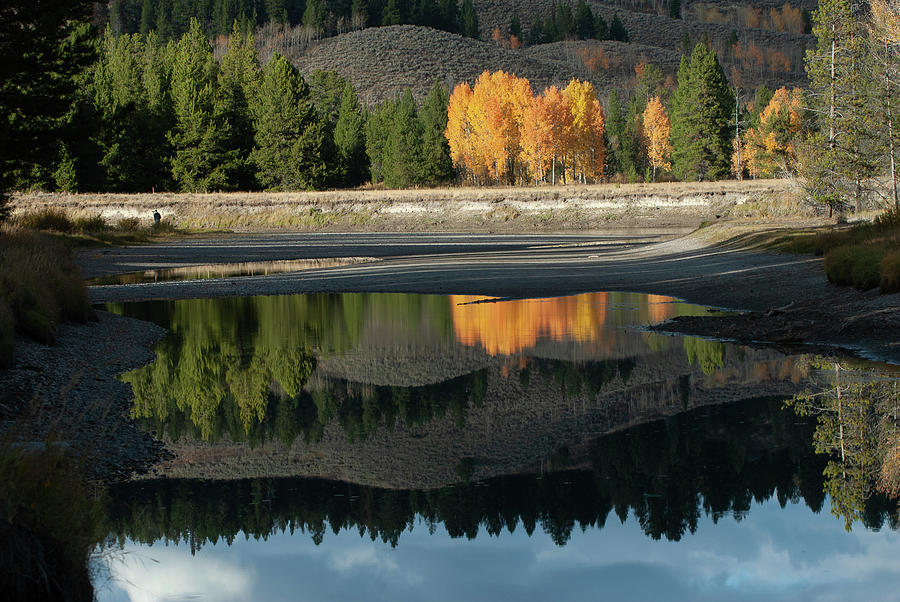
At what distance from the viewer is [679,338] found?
18250 mm

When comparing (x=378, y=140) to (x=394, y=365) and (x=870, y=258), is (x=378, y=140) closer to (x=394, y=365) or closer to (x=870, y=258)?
(x=870, y=258)

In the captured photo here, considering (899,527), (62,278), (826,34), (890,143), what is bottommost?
(899,527)

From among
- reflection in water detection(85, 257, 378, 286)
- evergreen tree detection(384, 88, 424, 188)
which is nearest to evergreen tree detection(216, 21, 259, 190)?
evergreen tree detection(384, 88, 424, 188)

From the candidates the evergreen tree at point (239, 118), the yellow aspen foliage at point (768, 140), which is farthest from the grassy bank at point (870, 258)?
the evergreen tree at point (239, 118)

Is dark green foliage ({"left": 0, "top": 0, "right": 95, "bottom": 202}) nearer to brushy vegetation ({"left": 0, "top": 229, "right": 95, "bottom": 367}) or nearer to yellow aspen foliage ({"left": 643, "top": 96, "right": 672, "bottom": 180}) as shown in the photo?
brushy vegetation ({"left": 0, "top": 229, "right": 95, "bottom": 367})

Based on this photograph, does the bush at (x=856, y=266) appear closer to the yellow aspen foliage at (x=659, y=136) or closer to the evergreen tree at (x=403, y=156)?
the evergreen tree at (x=403, y=156)

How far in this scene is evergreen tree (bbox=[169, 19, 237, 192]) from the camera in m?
82.1

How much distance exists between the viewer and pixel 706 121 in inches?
3324

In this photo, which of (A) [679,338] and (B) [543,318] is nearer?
(A) [679,338]

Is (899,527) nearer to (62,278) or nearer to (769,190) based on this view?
(62,278)

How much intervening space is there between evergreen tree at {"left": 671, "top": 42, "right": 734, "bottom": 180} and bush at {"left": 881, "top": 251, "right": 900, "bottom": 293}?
68612 mm

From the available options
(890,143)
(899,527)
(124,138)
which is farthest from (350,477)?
(124,138)

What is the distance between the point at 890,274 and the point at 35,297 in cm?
1625

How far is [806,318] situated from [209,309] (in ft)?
51.0
